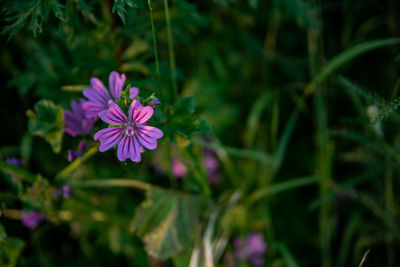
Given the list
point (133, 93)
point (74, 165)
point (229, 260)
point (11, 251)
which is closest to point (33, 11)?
point (133, 93)

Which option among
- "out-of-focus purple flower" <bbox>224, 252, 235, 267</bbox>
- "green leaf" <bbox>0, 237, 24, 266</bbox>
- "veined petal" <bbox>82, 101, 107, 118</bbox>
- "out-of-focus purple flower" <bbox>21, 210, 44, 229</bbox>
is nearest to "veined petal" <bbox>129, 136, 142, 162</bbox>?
"veined petal" <bbox>82, 101, 107, 118</bbox>

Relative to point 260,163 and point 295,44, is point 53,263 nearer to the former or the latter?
point 260,163

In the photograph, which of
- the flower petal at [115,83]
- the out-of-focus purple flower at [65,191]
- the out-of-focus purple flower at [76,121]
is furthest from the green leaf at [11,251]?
the flower petal at [115,83]

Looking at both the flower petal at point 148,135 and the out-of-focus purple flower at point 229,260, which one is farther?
the out-of-focus purple flower at point 229,260

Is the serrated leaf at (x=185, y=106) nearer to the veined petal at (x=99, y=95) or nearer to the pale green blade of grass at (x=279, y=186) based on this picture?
the veined petal at (x=99, y=95)

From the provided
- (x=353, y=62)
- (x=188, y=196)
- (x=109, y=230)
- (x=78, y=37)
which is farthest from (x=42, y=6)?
(x=353, y=62)

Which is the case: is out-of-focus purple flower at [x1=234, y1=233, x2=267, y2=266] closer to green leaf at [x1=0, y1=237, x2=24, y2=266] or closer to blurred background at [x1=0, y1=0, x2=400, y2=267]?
blurred background at [x1=0, y1=0, x2=400, y2=267]
